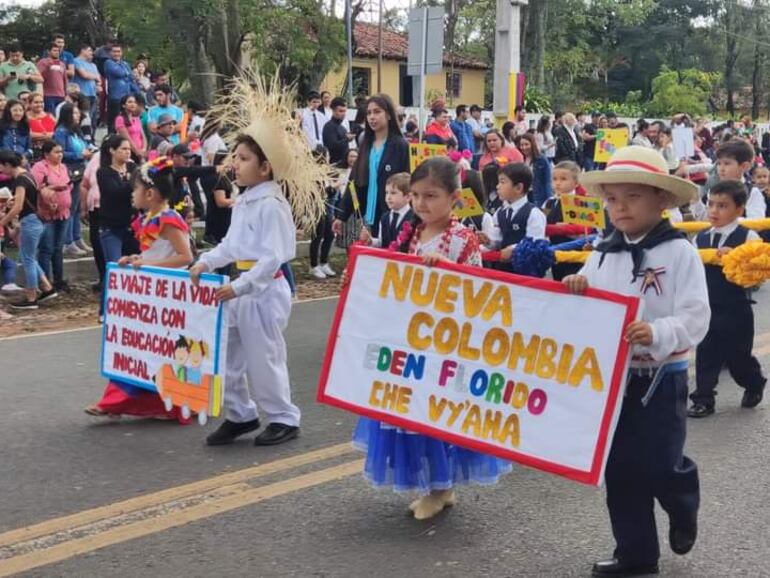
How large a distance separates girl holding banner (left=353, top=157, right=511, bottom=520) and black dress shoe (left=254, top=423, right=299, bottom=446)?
3.96 ft

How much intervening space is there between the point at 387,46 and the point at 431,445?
4908 centimetres

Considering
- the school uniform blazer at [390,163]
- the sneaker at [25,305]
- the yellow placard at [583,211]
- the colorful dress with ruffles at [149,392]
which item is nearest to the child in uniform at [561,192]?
the yellow placard at [583,211]

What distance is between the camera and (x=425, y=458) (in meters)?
4.52

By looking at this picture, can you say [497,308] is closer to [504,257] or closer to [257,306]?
[257,306]

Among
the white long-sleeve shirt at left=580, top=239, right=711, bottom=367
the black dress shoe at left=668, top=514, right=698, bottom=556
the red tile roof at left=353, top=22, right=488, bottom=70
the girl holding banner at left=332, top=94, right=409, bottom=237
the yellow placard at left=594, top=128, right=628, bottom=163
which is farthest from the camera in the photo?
the red tile roof at left=353, top=22, right=488, bottom=70

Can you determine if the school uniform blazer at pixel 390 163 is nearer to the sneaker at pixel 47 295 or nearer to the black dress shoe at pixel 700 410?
the black dress shoe at pixel 700 410

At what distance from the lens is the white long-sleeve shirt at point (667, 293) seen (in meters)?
3.63

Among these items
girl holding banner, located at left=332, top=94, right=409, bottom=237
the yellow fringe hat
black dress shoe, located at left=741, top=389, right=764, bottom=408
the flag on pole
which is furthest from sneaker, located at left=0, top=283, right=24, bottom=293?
the flag on pole

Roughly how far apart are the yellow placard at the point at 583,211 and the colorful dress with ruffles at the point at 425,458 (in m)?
3.70

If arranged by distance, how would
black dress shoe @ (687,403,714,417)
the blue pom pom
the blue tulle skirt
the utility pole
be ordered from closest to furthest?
1. the blue tulle skirt
2. the blue pom pom
3. black dress shoe @ (687,403,714,417)
4. the utility pole

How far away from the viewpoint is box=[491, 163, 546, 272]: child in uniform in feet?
24.4

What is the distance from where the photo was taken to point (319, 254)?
43.0 feet

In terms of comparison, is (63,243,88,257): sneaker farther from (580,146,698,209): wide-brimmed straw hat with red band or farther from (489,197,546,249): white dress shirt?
(580,146,698,209): wide-brimmed straw hat with red band

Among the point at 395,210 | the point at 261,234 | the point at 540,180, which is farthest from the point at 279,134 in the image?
the point at 540,180
